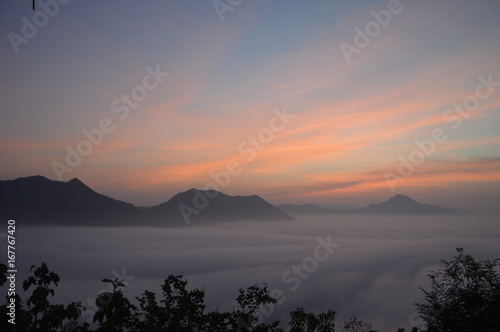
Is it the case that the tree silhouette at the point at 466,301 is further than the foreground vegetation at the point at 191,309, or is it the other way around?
the tree silhouette at the point at 466,301

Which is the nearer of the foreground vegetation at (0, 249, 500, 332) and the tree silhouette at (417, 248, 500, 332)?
the foreground vegetation at (0, 249, 500, 332)

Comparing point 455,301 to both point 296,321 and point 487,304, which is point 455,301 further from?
point 296,321

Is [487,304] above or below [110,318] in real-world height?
below

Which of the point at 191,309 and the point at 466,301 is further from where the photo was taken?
the point at 466,301

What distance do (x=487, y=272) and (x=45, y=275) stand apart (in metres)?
25.7

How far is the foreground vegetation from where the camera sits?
34.5ft

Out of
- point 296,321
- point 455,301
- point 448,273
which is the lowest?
point 296,321

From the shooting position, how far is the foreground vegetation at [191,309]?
10.5m

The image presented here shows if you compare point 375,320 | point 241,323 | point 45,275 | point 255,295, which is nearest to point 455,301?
point 255,295

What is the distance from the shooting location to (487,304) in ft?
58.4

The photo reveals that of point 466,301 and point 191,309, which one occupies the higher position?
point 191,309

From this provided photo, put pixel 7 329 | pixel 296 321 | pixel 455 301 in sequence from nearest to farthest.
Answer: pixel 7 329 < pixel 455 301 < pixel 296 321

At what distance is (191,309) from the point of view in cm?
1154

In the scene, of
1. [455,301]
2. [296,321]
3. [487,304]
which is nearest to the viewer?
[487,304]
